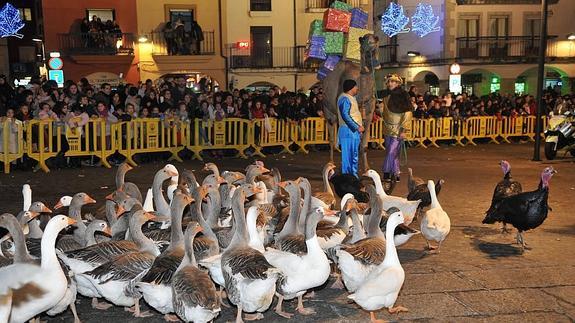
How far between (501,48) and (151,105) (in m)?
26.9

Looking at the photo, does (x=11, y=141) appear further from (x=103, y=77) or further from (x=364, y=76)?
(x=103, y=77)

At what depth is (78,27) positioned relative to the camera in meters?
31.4

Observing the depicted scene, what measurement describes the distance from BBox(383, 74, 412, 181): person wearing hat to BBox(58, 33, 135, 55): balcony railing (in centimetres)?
2134

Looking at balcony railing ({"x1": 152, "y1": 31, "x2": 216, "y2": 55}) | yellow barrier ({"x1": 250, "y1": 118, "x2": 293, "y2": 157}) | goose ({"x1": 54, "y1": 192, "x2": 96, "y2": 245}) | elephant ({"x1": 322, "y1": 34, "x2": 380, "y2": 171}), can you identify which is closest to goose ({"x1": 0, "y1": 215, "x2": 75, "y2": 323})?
goose ({"x1": 54, "y1": 192, "x2": 96, "y2": 245})

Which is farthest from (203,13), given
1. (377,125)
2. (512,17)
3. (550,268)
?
(550,268)

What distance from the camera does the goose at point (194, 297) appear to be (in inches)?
213

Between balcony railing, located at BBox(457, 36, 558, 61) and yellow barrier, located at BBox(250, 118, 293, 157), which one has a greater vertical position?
balcony railing, located at BBox(457, 36, 558, 61)

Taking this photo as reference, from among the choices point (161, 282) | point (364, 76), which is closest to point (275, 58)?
point (364, 76)

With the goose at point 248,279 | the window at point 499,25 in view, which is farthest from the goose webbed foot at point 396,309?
the window at point 499,25

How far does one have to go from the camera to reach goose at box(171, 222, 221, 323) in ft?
17.7

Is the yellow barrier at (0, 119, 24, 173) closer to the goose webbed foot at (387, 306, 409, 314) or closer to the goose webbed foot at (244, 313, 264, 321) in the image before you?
the goose webbed foot at (244, 313, 264, 321)

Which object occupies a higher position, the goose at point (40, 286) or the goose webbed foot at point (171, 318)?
the goose at point (40, 286)

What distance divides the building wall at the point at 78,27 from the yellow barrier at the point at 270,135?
14809 mm

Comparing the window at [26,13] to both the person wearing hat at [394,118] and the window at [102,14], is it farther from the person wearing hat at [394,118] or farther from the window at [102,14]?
the person wearing hat at [394,118]
